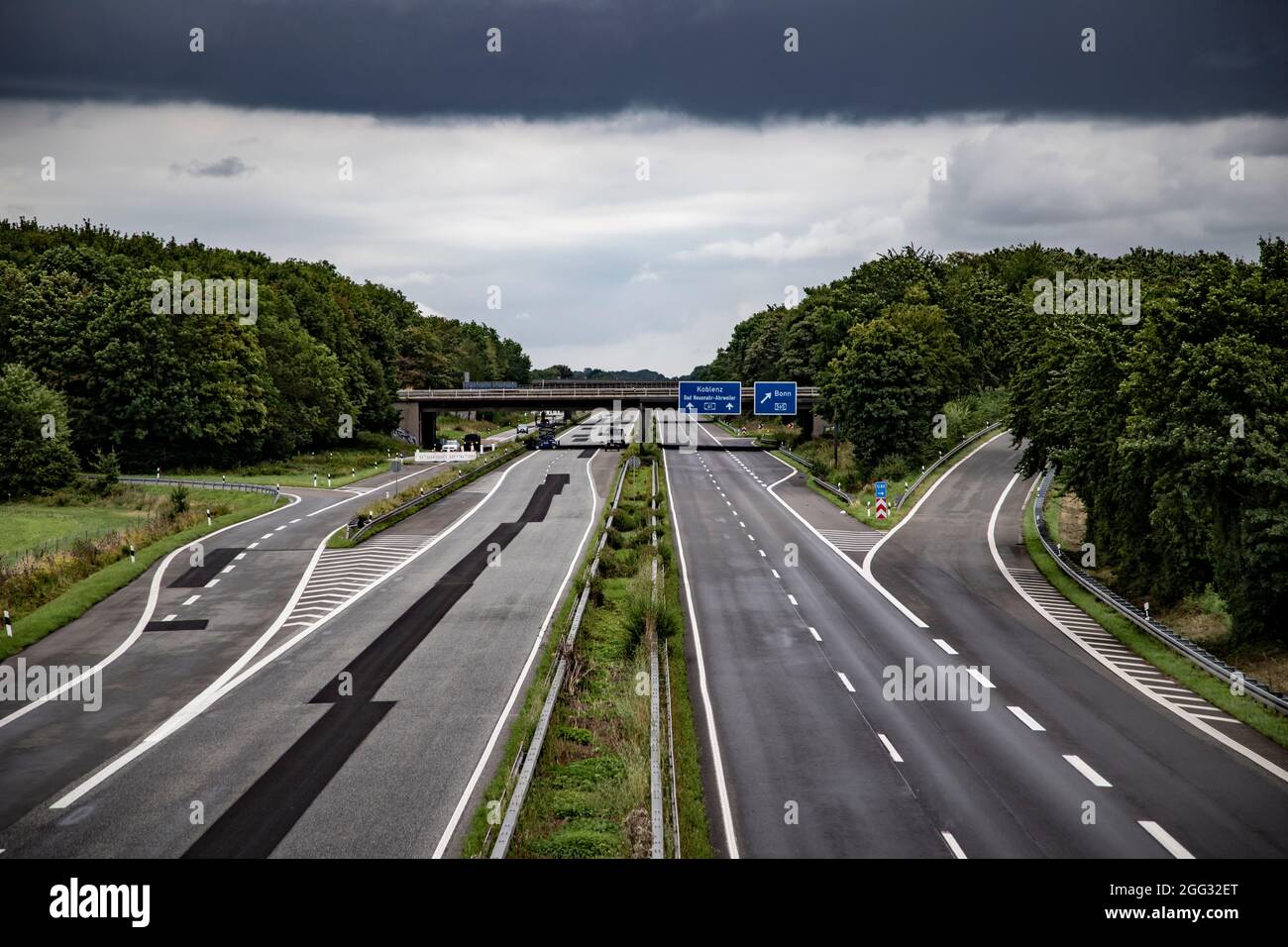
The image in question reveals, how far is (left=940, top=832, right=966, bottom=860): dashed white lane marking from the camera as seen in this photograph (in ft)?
49.3

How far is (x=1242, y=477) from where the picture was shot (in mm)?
24734

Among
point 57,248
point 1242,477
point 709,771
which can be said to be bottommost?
point 709,771

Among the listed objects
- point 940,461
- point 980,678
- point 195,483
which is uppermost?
point 940,461

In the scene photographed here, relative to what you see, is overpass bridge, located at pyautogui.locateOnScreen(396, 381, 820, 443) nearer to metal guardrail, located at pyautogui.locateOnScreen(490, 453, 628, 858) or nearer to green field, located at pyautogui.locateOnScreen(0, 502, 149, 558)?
green field, located at pyautogui.locateOnScreen(0, 502, 149, 558)

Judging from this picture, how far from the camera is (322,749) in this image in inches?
782

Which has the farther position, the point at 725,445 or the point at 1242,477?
the point at 725,445

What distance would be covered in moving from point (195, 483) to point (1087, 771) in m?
66.8

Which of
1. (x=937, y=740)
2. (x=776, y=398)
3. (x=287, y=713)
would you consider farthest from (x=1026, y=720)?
(x=776, y=398)

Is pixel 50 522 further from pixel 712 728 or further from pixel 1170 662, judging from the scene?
pixel 1170 662

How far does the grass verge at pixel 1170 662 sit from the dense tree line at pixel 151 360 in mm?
64804
